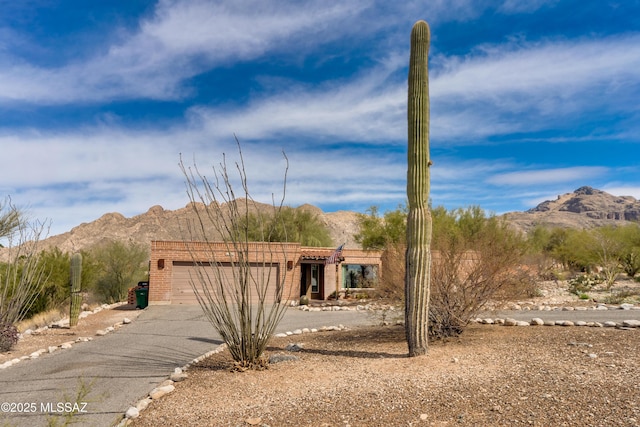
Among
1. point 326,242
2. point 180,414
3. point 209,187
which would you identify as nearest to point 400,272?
point 209,187

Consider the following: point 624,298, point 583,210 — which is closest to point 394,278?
point 624,298

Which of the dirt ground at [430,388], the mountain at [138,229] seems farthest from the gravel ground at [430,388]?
the mountain at [138,229]

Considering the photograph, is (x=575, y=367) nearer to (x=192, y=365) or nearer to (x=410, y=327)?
(x=410, y=327)

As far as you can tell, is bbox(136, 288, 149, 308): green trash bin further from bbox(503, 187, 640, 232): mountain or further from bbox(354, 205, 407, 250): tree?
bbox(503, 187, 640, 232): mountain

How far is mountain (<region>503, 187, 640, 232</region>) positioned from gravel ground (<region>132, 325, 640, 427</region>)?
10066 cm

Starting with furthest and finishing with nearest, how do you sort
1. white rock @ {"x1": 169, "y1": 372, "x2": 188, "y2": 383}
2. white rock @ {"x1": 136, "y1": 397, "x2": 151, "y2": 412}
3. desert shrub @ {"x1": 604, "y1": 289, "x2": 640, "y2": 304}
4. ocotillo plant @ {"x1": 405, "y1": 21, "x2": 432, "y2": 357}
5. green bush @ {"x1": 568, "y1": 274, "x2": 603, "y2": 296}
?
green bush @ {"x1": 568, "y1": 274, "x2": 603, "y2": 296} → desert shrub @ {"x1": 604, "y1": 289, "x2": 640, "y2": 304} → ocotillo plant @ {"x1": 405, "y1": 21, "x2": 432, "y2": 357} → white rock @ {"x1": 169, "y1": 372, "x2": 188, "y2": 383} → white rock @ {"x1": 136, "y1": 397, "x2": 151, "y2": 412}

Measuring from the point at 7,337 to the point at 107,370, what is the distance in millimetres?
4713

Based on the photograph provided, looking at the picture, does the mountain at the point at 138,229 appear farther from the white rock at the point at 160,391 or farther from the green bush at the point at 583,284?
the white rock at the point at 160,391

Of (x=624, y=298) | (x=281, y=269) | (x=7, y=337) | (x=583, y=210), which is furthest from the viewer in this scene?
(x=583, y=210)

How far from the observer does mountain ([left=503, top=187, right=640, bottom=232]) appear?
107 meters

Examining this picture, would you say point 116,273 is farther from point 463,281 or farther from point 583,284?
point 583,284

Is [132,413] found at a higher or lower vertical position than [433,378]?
lower

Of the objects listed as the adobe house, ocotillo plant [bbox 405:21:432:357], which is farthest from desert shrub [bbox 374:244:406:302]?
the adobe house

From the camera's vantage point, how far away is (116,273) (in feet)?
99.6
